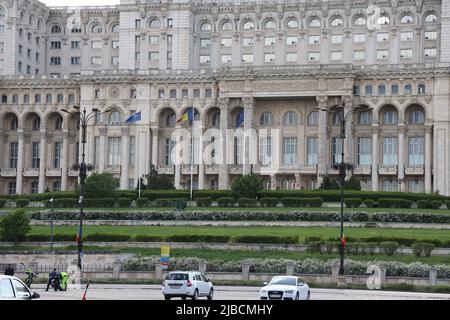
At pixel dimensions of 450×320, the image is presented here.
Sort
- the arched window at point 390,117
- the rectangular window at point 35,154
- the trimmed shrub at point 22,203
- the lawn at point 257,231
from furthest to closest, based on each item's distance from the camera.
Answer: the rectangular window at point 35,154 < the arched window at point 390,117 < the trimmed shrub at point 22,203 < the lawn at point 257,231

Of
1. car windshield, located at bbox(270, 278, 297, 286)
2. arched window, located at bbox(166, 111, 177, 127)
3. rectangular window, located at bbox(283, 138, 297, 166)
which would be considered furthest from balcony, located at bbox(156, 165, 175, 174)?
car windshield, located at bbox(270, 278, 297, 286)

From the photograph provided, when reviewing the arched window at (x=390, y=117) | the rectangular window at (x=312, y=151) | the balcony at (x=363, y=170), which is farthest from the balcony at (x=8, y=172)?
the arched window at (x=390, y=117)

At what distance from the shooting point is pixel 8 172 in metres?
144

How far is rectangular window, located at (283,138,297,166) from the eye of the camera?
135 meters

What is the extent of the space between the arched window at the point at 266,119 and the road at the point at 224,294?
7345 centimetres

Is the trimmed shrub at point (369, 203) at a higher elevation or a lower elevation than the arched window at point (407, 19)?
lower

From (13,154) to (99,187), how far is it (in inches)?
1576

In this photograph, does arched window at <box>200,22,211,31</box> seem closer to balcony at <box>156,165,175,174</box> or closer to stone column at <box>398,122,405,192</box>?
balcony at <box>156,165,175,174</box>

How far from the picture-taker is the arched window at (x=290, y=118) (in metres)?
136

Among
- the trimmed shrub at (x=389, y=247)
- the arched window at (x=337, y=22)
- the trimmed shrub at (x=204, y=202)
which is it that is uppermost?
the arched window at (x=337, y=22)

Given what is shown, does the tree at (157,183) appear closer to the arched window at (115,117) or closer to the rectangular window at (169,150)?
the rectangular window at (169,150)
